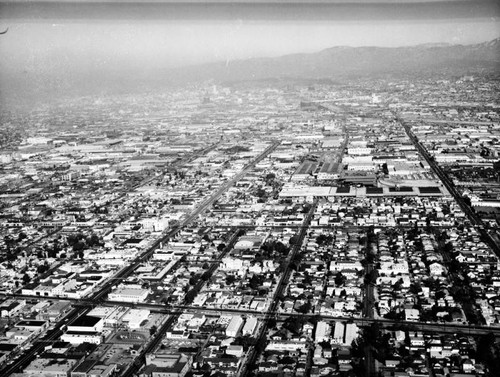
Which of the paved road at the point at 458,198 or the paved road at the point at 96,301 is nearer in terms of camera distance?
the paved road at the point at 96,301

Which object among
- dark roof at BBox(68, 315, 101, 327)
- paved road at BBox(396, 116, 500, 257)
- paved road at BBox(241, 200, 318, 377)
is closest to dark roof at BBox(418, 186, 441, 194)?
paved road at BBox(396, 116, 500, 257)

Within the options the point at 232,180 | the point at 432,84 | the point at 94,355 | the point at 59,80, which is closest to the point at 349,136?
the point at 232,180

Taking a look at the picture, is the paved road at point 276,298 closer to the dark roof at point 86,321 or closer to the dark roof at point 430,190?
the dark roof at point 86,321

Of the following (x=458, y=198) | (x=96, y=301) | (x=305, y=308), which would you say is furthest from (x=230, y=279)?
(x=458, y=198)

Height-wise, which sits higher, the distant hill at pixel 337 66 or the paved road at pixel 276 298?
the distant hill at pixel 337 66

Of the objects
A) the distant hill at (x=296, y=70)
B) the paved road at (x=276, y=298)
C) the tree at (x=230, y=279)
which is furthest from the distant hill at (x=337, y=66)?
the tree at (x=230, y=279)

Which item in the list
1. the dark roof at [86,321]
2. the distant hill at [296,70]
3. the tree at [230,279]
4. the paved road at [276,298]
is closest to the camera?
the paved road at [276,298]

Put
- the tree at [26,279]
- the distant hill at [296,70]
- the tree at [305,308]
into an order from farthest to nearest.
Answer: the distant hill at [296,70] → the tree at [26,279] → the tree at [305,308]

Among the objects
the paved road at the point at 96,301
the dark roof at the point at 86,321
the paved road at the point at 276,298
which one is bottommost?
the paved road at the point at 276,298
